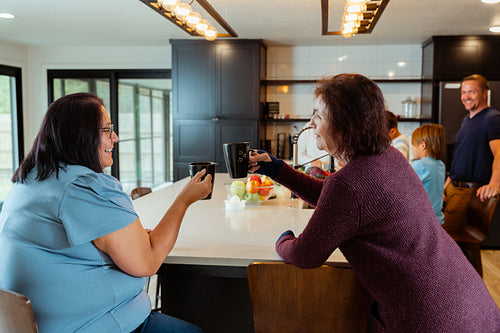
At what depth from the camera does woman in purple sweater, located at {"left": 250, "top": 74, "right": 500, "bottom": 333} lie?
98 cm

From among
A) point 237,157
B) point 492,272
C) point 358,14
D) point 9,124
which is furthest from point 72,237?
point 9,124

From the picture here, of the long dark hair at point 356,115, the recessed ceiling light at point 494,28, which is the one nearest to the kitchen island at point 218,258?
the long dark hair at point 356,115

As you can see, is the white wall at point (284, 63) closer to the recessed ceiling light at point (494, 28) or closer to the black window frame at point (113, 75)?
the black window frame at point (113, 75)

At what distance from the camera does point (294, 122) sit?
5816 millimetres

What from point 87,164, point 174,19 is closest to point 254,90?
point 174,19

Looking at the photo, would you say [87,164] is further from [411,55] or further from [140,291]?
[411,55]

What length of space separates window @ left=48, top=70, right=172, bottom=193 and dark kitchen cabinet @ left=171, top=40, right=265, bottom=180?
692 mm

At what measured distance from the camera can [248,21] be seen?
13.9ft

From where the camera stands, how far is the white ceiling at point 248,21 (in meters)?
3.68

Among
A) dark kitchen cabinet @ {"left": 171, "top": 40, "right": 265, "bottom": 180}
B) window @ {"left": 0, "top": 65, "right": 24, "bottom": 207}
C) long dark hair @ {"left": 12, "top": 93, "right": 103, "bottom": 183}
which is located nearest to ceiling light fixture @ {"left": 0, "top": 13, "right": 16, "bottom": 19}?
window @ {"left": 0, "top": 65, "right": 24, "bottom": 207}

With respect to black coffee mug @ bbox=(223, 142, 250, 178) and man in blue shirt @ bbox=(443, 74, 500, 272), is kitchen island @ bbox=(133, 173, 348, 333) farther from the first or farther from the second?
man in blue shirt @ bbox=(443, 74, 500, 272)

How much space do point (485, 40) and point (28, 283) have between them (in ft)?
17.5

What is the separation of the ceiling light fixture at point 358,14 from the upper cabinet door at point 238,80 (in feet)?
7.28

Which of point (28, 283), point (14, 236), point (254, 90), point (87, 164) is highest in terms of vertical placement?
point (254, 90)
